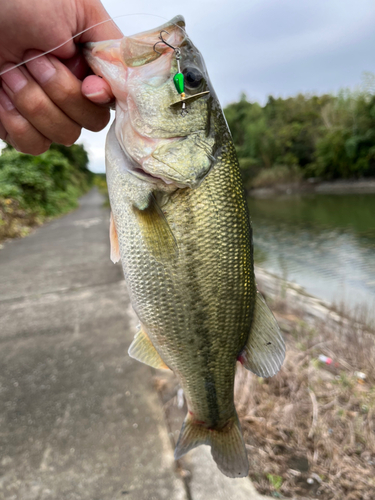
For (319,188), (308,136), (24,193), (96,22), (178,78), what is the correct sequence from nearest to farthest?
(178,78)
(96,22)
(24,193)
(319,188)
(308,136)

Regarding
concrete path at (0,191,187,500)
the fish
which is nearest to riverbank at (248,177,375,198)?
concrete path at (0,191,187,500)

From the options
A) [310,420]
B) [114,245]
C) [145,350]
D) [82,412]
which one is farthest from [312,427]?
[114,245]

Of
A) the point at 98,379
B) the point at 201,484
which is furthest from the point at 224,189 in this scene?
the point at 98,379

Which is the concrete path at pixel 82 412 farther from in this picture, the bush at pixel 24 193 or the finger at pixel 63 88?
the bush at pixel 24 193

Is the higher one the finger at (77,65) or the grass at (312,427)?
the finger at (77,65)

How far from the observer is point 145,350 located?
159 centimetres

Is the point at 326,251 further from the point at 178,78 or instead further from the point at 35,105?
the point at 35,105

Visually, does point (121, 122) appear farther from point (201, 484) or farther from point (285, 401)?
point (285, 401)

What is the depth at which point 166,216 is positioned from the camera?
1.32 meters

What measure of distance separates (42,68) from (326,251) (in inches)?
438

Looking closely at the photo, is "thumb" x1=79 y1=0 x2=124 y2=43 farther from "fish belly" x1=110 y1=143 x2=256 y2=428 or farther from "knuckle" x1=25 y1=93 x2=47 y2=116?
"fish belly" x1=110 y1=143 x2=256 y2=428

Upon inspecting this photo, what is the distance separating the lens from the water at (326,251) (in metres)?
7.92

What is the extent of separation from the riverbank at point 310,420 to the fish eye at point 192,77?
2.35 metres

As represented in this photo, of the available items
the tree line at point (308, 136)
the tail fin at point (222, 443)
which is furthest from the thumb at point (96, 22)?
the tree line at point (308, 136)
